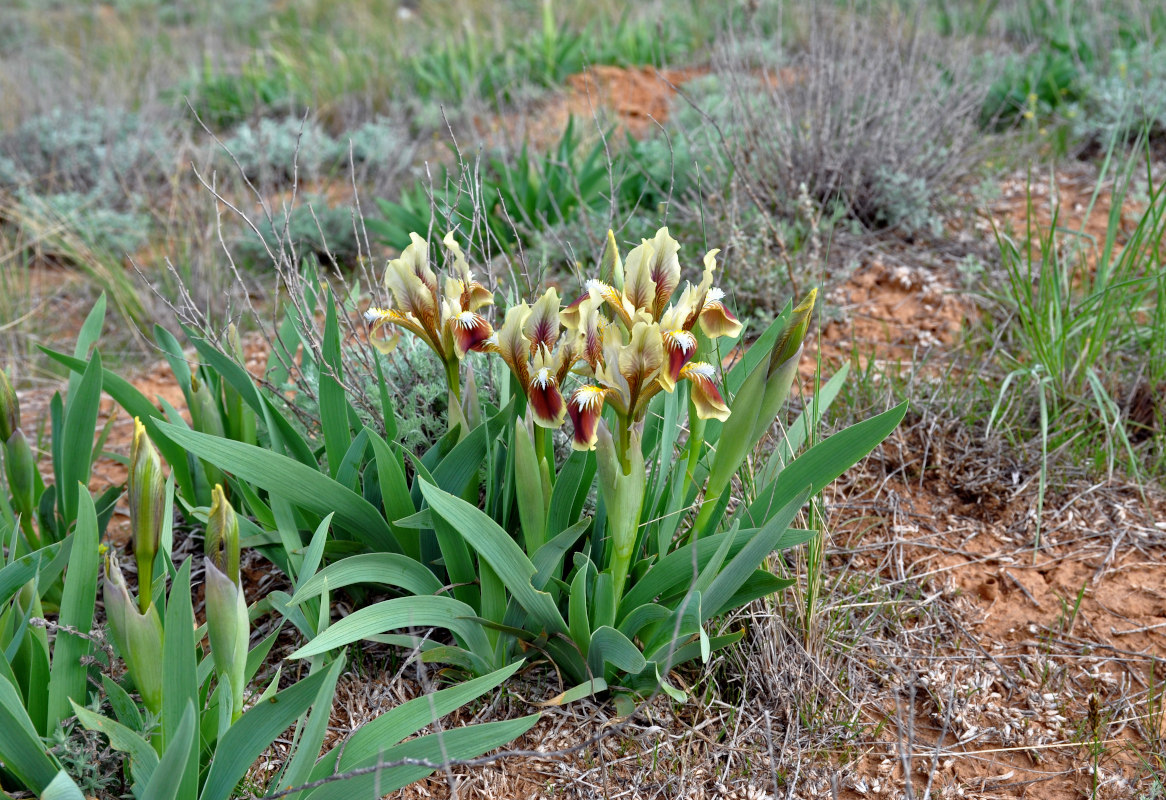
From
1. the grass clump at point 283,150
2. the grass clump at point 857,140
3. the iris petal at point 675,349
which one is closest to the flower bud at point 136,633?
the iris petal at point 675,349

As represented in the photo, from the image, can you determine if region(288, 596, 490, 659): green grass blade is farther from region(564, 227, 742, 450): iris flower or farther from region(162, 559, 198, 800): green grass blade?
region(564, 227, 742, 450): iris flower

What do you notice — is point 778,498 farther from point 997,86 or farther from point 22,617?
point 997,86

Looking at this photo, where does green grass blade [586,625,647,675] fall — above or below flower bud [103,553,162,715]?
below

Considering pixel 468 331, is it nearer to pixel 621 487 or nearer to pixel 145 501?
pixel 621 487

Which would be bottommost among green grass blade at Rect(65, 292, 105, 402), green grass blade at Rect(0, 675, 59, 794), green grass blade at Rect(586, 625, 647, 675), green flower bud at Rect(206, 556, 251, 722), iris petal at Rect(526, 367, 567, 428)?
green grass blade at Rect(586, 625, 647, 675)

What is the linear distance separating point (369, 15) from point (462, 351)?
23.7 ft

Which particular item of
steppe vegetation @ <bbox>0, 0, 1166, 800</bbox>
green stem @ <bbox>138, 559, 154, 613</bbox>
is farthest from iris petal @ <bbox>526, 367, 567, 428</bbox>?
green stem @ <bbox>138, 559, 154, 613</bbox>

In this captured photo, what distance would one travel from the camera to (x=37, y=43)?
8578 mm

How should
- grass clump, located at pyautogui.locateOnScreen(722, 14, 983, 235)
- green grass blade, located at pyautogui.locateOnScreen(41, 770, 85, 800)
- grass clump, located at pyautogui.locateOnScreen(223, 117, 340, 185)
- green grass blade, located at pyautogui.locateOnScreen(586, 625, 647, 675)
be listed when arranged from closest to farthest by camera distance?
green grass blade, located at pyautogui.locateOnScreen(41, 770, 85, 800)
green grass blade, located at pyautogui.locateOnScreen(586, 625, 647, 675)
grass clump, located at pyautogui.locateOnScreen(722, 14, 983, 235)
grass clump, located at pyautogui.locateOnScreen(223, 117, 340, 185)

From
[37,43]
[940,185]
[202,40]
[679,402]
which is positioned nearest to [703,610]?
[679,402]

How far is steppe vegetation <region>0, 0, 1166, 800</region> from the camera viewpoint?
4.38 ft

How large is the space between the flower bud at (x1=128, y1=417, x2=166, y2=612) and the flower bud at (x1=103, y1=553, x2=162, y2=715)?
2 centimetres

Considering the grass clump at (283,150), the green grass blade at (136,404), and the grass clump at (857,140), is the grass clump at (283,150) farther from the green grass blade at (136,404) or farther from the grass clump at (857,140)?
the green grass blade at (136,404)

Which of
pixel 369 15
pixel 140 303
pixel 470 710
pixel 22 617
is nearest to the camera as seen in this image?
pixel 22 617
